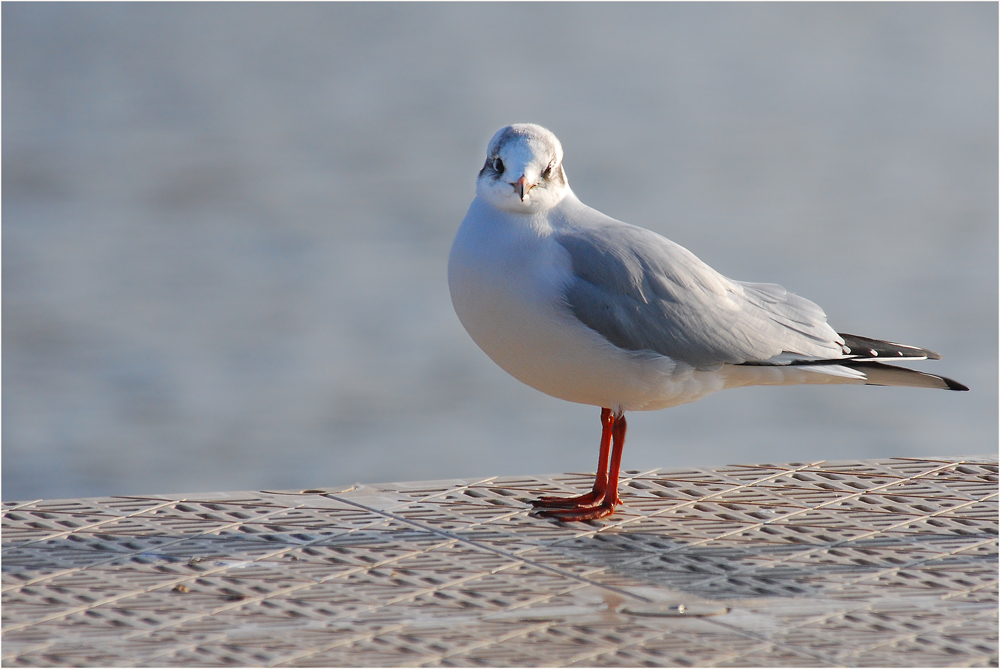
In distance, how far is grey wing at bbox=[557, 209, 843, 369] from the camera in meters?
3.40

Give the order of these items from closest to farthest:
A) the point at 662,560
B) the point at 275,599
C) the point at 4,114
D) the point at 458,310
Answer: the point at 275,599 → the point at 662,560 → the point at 458,310 → the point at 4,114

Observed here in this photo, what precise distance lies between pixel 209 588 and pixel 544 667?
2.68 feet

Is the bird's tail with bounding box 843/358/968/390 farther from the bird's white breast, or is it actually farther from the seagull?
the bird's white breast

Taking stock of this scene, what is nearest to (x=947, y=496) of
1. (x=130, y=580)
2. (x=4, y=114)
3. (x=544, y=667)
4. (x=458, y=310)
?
(x=458, y=310)

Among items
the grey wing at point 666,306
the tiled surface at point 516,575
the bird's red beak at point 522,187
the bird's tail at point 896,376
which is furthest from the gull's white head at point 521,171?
the bird's tail at point 896,376

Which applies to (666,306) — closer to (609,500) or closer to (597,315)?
(597,315)

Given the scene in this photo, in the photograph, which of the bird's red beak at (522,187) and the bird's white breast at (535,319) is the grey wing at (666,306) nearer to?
the bird's white breast at (535,319)

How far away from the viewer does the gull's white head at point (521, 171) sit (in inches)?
Result: 135

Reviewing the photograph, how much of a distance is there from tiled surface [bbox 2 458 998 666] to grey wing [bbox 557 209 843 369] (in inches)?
16.0

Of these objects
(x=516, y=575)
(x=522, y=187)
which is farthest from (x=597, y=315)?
(x=516, y=575)

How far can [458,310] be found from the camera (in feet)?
11.4

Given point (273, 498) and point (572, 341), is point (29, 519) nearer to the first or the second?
point (273, 498)

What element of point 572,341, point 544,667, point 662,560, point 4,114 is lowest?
point 544,667

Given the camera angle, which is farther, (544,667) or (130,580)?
(130,580)
